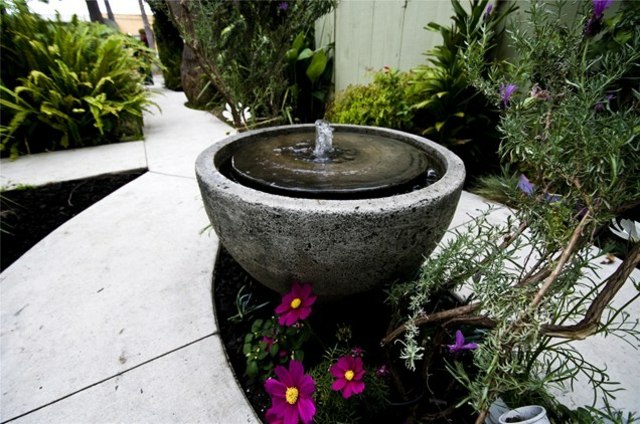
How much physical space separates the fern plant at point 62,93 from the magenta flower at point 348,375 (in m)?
4.08

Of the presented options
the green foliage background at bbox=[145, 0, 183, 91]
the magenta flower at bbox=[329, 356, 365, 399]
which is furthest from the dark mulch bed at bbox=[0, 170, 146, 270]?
the green foliage background at bbox=[145, 0, 183, 91]

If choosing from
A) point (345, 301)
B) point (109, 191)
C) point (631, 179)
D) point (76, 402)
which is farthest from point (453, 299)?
point (109, 191)

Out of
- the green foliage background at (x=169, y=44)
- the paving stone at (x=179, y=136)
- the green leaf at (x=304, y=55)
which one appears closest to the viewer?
the paving stone at (x=179, y=136)

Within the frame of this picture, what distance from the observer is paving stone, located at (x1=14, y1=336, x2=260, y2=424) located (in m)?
1.24

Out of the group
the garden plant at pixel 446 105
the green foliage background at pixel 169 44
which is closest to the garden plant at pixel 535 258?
the garden plant at pixel 446 105

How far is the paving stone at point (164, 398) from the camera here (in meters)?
1.24

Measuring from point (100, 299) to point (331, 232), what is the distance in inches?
58.9

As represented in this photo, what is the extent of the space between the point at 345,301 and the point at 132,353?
3.28 ft

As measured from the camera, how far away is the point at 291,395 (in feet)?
3.43

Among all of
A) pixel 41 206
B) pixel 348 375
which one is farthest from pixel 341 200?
pixel 41 206

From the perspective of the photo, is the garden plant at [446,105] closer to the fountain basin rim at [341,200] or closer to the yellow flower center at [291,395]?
the fountain basin rim at [341,200]

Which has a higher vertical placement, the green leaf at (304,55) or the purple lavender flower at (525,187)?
the green leaf at (304,55)

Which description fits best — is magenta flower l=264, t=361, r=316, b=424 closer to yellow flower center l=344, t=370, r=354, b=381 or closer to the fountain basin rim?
yellow flower center l=344, t=370, r=354, b=381

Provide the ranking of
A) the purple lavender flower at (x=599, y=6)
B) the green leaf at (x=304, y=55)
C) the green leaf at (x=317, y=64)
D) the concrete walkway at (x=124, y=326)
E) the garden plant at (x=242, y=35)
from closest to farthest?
the purple lavender flower at (x=599, y=6) < the concrete walkway at (x=124, y=326) < the garden plant at (x=242, y=35) < the green leaf at (x=317, y=64) < the green leaf at (x=304, y=55)
